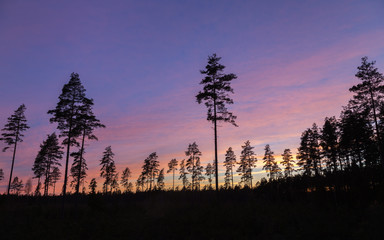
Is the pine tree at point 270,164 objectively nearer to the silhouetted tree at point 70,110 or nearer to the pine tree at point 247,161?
the pine tree at point 247,161

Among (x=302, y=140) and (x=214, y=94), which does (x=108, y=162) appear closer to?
(x=214, y=94)

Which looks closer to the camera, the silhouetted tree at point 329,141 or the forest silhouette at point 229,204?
the forest silhouette at point 229,204

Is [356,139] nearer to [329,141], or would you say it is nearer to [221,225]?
[329,141]

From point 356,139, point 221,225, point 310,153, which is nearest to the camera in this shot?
point 221,225

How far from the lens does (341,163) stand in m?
44.1

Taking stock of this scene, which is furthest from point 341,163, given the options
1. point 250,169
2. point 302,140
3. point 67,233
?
point 67,233

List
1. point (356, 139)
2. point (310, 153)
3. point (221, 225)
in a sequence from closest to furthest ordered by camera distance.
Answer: point (221, 225) → point (356, 139) → point (310, 153)

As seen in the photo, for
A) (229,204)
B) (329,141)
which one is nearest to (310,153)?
(329,141)

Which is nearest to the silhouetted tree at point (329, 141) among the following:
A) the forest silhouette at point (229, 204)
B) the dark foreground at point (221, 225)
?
the forest silhouette at point (229, 204)

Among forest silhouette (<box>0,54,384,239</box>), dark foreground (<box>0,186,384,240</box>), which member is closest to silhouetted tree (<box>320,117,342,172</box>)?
forest silhouette (<box>0,54,384,239</box>)

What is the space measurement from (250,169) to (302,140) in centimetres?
1796

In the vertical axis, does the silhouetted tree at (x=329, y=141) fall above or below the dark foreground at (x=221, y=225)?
above

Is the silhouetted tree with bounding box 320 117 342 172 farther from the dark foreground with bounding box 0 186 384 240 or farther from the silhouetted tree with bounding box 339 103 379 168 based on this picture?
the dark foreground with bounding box 0 186 384 240

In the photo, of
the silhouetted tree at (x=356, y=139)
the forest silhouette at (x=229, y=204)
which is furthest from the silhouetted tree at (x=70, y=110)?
the silhouetted tree at (x=356, y=139)
